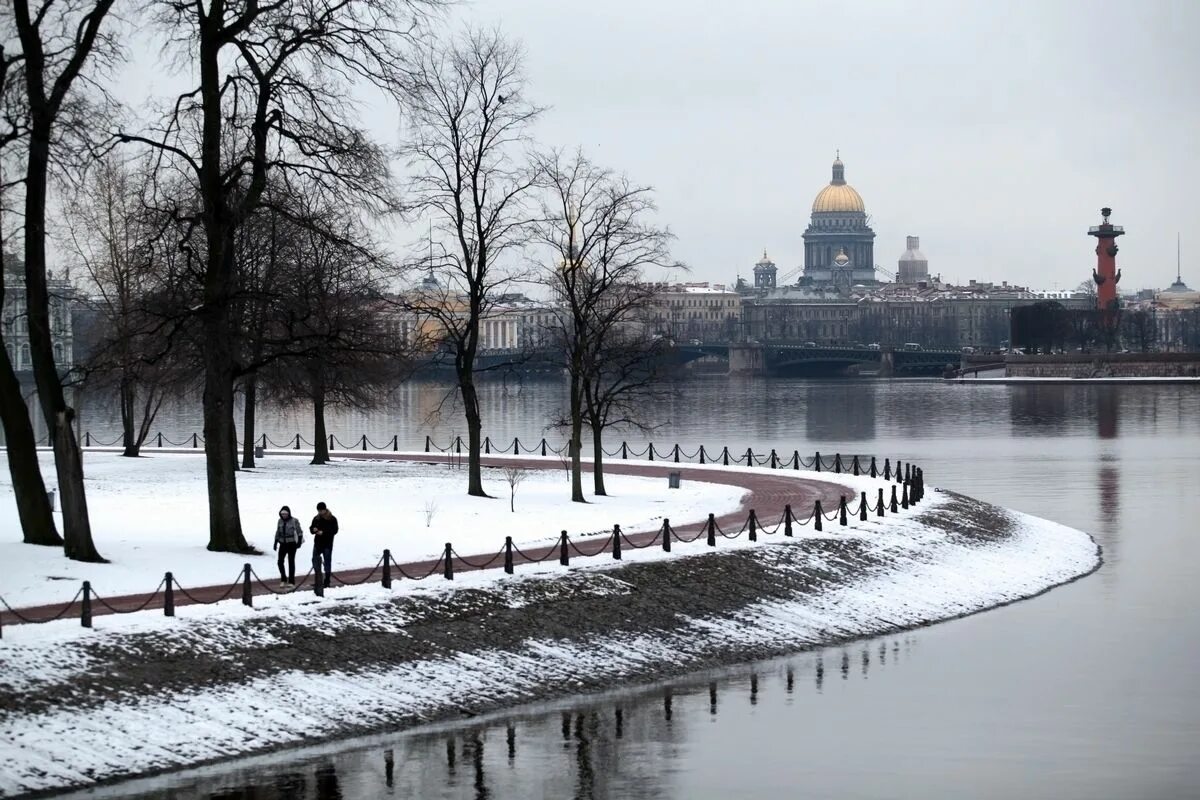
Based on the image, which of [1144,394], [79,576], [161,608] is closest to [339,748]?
[161,608]

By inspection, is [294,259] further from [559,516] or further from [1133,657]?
[1133,657]

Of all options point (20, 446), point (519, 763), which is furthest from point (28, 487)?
point (519, 763)

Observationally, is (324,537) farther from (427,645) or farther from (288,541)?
(427,645)

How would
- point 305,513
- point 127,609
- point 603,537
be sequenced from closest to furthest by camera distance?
point 127,609, point 603,537, point 305,513

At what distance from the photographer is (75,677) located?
22500mm

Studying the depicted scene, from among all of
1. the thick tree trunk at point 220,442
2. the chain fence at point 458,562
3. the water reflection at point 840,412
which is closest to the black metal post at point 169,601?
the chain fence at point 458,562

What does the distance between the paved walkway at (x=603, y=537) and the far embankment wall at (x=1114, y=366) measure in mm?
138998

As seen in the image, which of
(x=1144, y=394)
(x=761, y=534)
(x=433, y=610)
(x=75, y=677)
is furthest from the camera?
(x=1144, y=394)

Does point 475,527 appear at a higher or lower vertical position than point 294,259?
lower

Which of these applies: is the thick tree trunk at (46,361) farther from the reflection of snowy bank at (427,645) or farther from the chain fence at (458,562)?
the reflection of snowy bank at (427,645)

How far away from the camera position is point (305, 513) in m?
41.0

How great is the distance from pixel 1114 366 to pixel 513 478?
156982 mm

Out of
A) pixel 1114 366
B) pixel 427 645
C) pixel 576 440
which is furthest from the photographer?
pixel 1114 366

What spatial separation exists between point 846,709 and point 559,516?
15737 mm
